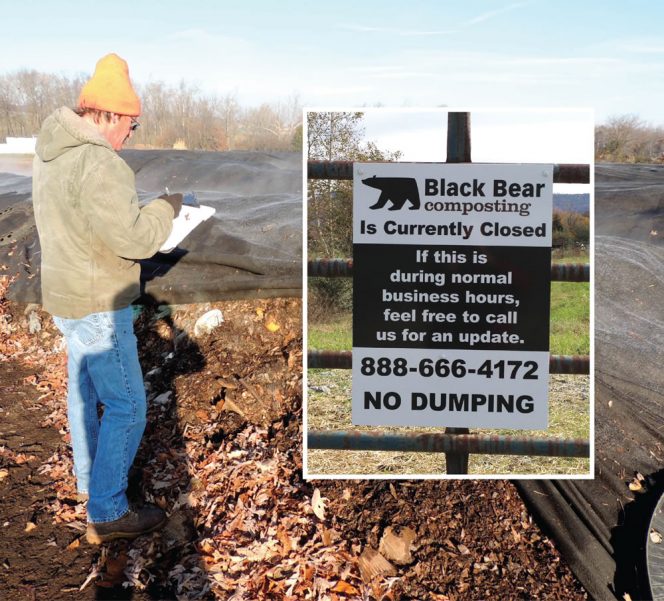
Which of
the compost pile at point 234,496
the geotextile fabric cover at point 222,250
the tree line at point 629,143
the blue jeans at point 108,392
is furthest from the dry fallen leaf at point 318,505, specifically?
the tree line at point 629,143

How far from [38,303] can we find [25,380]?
1.15 m

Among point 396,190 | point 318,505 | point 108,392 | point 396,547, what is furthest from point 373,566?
point 396,190

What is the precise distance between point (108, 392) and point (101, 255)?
2.28ft

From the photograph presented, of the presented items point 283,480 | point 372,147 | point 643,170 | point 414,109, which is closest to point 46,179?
point 372,147

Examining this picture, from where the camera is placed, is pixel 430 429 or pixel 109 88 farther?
pixel 430 429

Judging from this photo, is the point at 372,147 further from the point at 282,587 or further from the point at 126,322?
the point at 282,587

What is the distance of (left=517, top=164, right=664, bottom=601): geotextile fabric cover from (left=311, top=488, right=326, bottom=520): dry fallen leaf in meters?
1.11

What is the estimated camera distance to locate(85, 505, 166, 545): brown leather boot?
132 inches

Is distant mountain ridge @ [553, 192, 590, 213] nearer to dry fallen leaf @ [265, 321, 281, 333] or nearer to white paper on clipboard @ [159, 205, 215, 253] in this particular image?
white paper on clipboard @ [159, 205, 215, 253]

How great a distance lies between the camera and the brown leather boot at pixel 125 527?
3357mm

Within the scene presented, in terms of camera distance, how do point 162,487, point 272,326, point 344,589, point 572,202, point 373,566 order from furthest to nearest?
point 272,326 → point 162,487 → point 572,202 → point 373,566 → point 344,589

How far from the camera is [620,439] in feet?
12.2

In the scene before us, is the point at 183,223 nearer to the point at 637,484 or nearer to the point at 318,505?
the point at 318,505

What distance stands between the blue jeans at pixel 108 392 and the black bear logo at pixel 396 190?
1.40 metres
